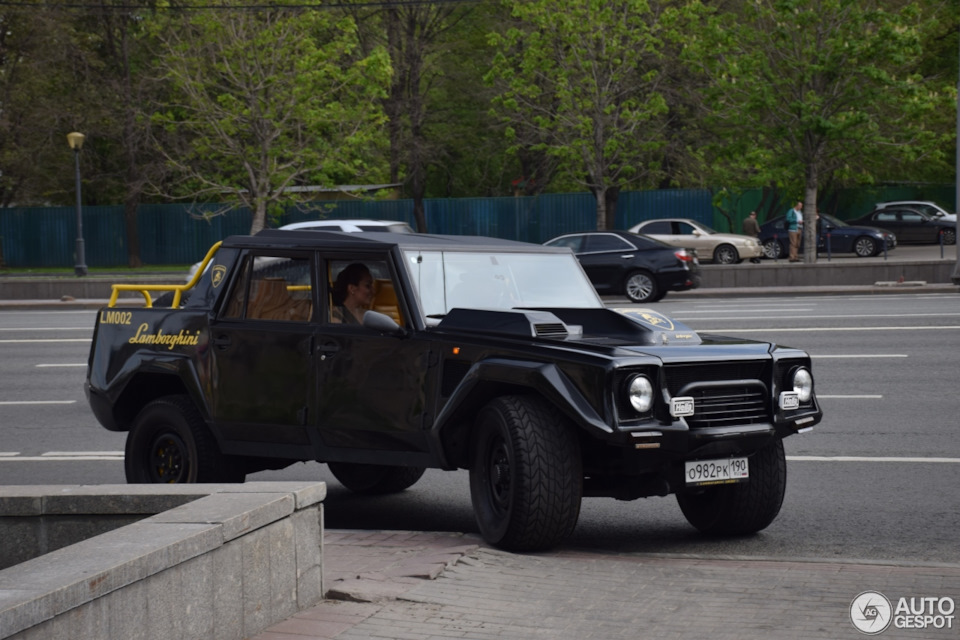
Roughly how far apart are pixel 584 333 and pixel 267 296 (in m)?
1.99

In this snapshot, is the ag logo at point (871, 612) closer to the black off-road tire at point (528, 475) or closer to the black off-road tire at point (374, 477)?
the black off-road tire at point (528, 475)

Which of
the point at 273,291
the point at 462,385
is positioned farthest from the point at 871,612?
the point at 273,291

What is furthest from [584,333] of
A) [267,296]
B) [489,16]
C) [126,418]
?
[489,16]

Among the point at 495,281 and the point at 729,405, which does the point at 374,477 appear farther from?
the point at 729,405

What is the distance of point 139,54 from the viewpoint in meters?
51.5

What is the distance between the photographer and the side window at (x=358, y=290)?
7.71m

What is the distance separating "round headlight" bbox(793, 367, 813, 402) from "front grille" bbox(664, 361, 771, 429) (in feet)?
0.74

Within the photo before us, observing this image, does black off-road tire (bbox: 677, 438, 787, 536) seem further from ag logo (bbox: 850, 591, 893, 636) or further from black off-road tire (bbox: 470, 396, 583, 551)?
ag logo (bbox: 850, 591, 893, 636)

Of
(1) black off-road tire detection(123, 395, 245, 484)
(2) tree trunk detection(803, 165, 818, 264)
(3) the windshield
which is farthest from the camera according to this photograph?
(2) tree trunk detection(803, 165, 818, 264)

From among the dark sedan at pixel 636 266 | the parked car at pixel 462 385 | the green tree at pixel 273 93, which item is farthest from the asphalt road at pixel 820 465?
the green tree at pixel 273 93

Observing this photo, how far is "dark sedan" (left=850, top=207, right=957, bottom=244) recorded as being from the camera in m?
47.4

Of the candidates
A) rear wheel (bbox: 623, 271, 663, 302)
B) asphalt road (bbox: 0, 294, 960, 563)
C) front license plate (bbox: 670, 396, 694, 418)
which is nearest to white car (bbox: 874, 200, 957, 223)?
rear wheel (bbox: 623, 271, 663, 302)

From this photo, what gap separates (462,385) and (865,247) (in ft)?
126

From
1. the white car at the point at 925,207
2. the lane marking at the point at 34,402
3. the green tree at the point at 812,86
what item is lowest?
the lane marking at the point at 34,402
